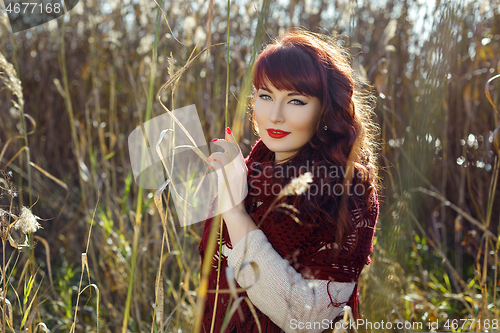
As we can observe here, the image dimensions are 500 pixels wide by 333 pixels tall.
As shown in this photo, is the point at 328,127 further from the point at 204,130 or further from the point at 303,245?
the point at 204,130

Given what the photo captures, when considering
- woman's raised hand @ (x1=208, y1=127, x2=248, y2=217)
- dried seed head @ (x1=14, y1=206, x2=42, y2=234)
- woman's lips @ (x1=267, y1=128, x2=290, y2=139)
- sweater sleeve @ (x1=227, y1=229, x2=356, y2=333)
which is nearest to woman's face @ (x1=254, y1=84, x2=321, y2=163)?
woman's lips @ (x1=267, y1=128, x2=290, y2=139)

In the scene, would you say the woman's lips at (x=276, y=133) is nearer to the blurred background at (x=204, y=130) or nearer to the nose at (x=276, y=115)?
the nose at (x=276, y=115)

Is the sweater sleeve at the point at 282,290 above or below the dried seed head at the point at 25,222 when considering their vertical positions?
below

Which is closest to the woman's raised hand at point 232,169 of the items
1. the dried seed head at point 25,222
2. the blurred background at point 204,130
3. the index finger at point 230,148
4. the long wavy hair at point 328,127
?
the index finger at point 230,148

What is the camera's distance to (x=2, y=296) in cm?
77

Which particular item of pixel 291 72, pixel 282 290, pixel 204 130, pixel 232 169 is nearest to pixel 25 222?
pixel 232 169

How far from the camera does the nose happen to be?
0.99 metres

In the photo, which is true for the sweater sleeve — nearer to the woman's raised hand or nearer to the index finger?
the woman's raised hand

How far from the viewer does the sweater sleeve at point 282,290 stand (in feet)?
2.80

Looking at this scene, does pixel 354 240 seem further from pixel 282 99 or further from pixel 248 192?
pixel 282 99

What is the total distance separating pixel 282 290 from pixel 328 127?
0.44 metres

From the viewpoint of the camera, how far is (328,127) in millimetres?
1022

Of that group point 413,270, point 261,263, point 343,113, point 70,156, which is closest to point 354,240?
point 261,263

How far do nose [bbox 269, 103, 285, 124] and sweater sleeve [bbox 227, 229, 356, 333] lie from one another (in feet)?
0.96
